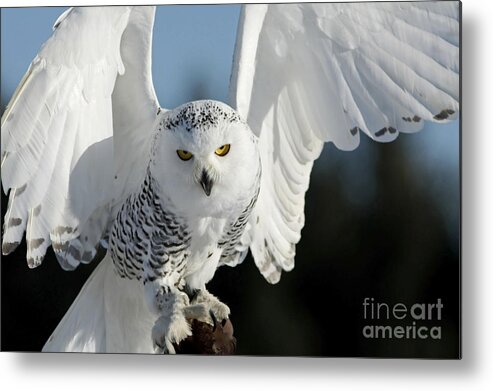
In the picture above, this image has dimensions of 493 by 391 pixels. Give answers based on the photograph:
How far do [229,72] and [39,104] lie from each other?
0.56 meters

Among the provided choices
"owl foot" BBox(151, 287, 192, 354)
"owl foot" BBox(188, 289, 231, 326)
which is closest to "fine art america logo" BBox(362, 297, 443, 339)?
"owl foot" BBox(188, 289, 231, 326)

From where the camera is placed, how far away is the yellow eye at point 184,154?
257cm

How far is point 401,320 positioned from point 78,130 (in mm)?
1091

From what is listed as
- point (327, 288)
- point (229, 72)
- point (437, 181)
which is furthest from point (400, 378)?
point (229, 72)

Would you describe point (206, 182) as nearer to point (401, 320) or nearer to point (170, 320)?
point (170, 320)

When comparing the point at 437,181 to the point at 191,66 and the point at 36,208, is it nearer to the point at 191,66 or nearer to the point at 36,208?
the point at 191,66

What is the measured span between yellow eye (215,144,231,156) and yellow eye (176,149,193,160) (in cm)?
8

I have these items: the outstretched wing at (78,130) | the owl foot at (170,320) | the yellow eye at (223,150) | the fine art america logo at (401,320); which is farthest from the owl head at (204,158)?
the fine art america logo at (401,320)

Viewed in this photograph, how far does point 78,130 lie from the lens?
2715 mm

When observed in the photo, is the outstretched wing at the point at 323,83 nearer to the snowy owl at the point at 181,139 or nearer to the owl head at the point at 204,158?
the snowy owl at the point at 181,139

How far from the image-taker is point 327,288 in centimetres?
273

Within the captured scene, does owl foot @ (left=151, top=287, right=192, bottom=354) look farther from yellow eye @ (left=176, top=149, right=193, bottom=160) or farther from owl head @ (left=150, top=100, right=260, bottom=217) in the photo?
yellow eye @ (left=176, top=149, right=193, bottom=160)

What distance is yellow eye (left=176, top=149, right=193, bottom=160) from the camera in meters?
2.57

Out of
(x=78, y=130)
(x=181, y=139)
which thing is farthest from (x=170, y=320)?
(x=78, y=130)
